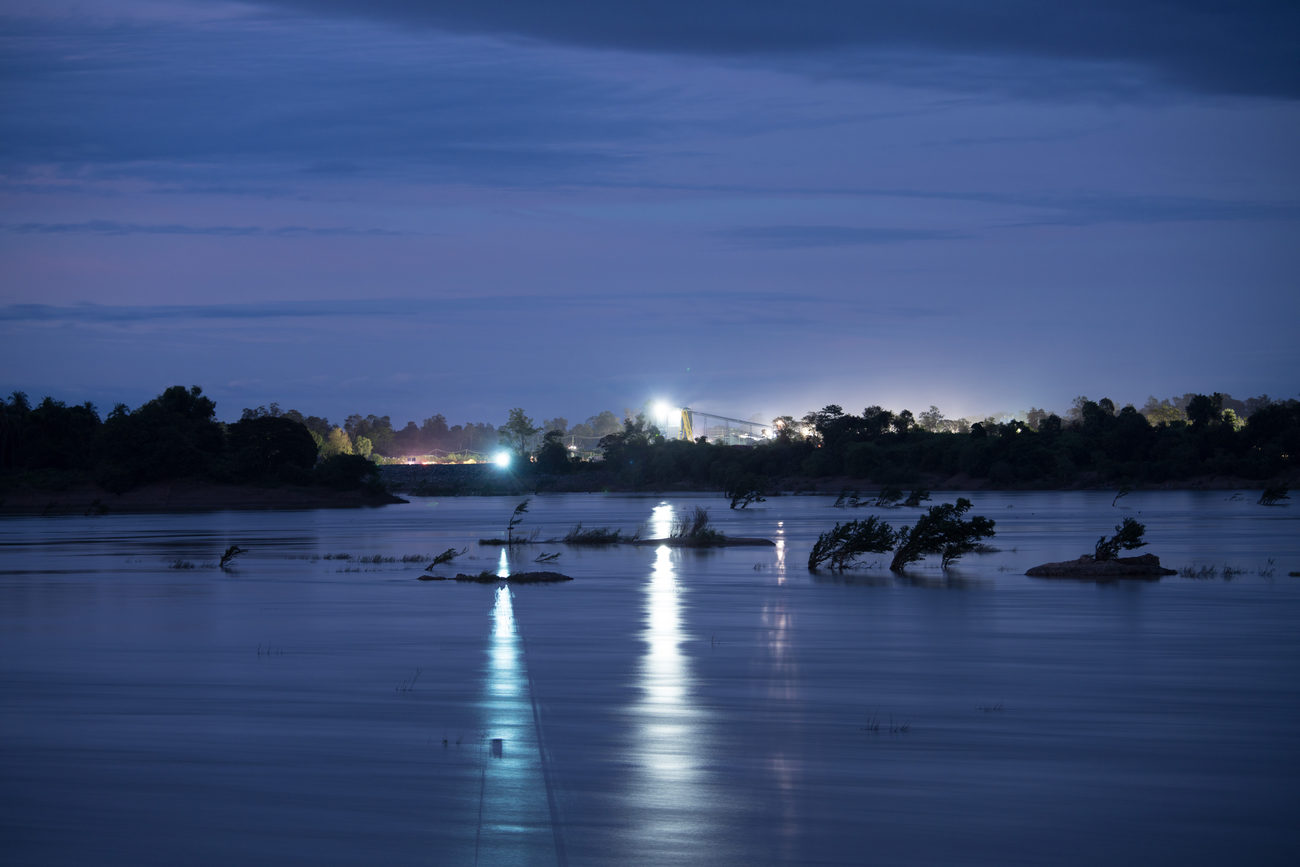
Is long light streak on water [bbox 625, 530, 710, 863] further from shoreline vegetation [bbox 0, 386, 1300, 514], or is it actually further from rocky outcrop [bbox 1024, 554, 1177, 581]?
shoreline vegetation [bbox 0, 386, 1300, 514]

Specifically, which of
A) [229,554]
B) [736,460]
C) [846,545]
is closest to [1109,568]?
[846,545]

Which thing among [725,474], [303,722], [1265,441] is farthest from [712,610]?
[725,474]

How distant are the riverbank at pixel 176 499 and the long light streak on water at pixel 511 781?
94710 millimetres

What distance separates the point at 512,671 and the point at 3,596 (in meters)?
17.0

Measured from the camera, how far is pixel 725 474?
537 ft

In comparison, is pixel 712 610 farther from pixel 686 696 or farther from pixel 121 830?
pixel 121 830

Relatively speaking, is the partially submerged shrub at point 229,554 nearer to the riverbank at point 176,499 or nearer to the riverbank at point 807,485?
the riverbank at point 807,485

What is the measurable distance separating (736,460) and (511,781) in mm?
162741

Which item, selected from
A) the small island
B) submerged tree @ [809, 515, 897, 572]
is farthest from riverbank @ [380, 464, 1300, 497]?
the small island

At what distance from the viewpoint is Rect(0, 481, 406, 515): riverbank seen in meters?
99.4

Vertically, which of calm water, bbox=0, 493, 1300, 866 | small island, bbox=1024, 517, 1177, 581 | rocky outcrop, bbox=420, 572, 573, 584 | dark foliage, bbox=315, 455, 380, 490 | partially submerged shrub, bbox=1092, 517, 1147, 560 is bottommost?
rocky outcrop, bbox=420, 572, 573, 584

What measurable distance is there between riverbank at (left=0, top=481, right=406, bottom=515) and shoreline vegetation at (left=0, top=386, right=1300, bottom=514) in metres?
0.15

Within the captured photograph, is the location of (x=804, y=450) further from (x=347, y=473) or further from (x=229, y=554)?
(x=229, y=554)

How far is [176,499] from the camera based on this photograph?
108625mm
